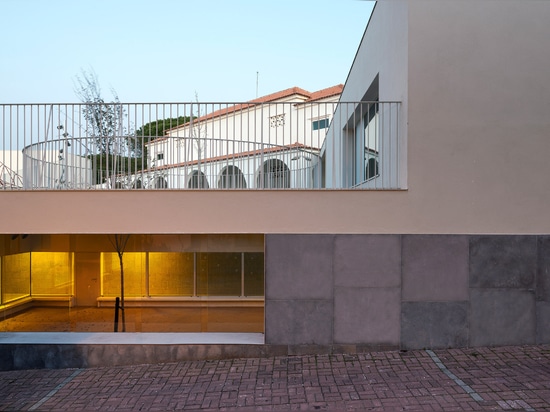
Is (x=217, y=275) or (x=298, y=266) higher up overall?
(x=298, y=266)

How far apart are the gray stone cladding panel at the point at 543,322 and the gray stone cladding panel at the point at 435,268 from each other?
1165mm

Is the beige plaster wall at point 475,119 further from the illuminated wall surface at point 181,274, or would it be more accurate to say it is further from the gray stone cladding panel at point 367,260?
the illuminated wall surface at point 181,274

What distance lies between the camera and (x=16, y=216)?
6391 mm

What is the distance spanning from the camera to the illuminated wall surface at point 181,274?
24.9 ft

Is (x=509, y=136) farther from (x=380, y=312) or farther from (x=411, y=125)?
(x=380, y=312)

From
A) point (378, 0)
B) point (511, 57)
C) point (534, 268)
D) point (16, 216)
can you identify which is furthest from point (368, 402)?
point (378, 0)

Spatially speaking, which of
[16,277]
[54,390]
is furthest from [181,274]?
[16,277]

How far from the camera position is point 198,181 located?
21.3ft

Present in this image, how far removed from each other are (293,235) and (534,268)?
148 inches

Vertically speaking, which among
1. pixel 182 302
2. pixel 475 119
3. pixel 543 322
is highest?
pixel 475 119

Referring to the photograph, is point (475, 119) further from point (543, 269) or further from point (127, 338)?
point (127, 338)

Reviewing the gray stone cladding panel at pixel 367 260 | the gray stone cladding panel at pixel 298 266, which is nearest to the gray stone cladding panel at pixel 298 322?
the gray stone cladding panel at pixel 298 266

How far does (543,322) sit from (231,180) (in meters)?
5.37

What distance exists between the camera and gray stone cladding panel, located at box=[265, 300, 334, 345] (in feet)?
20.4
